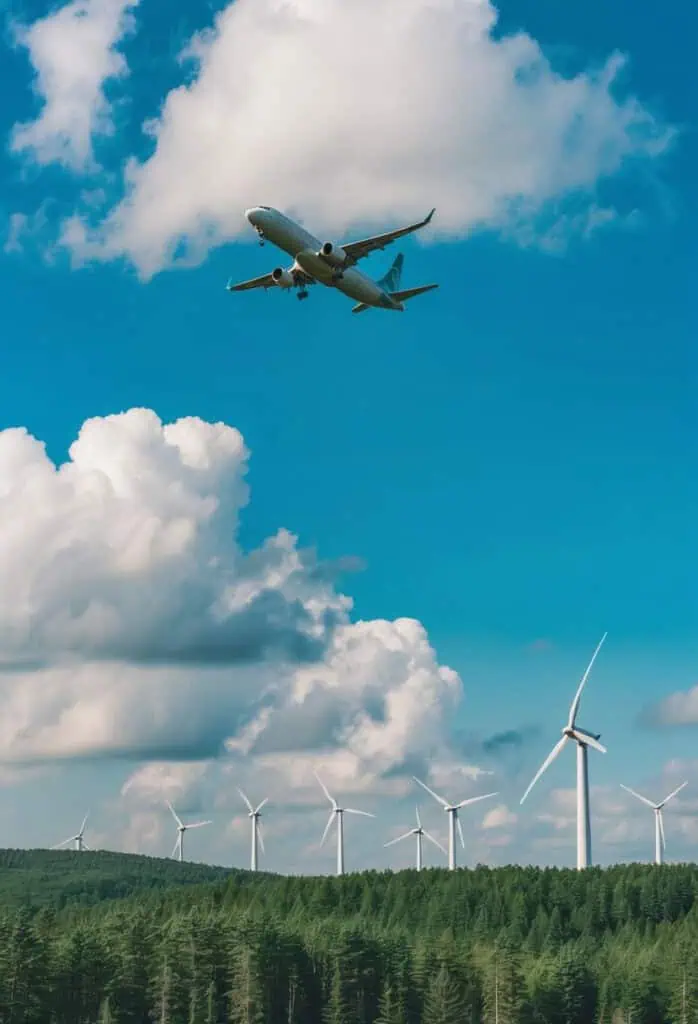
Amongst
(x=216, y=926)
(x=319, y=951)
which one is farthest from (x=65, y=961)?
(x=319, y=951)

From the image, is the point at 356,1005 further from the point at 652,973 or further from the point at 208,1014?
the point at 652,973

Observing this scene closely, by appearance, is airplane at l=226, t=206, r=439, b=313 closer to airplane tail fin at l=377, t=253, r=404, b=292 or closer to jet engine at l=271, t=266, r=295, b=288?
jet engine at l=271, t=266, r=295, b=288

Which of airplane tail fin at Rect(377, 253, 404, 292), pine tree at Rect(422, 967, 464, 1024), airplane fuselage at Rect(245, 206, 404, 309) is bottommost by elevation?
pine tree at Rect(422, 967, 464, 1024)

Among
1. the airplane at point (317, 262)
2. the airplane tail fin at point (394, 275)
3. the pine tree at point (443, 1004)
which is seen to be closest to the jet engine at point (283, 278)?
the airplane at point (317, 262)

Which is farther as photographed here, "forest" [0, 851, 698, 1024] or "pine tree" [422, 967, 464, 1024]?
"pine tree" [422, 967, 464, 1024]

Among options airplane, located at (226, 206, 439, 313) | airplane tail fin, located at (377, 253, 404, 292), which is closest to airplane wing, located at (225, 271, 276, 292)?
airplane, located at (226, 206, 439, 313)

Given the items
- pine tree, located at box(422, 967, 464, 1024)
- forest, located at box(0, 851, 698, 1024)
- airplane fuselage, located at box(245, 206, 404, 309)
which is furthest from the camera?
pine tree, located at box(422, 967, 464, 1024)

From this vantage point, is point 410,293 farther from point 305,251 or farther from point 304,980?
point 304,980
